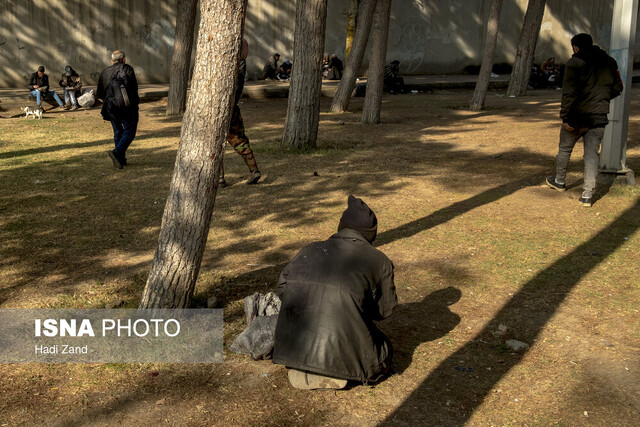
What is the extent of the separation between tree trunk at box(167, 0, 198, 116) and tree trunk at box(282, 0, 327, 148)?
456 centimetres

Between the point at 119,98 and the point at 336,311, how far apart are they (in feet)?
23.8

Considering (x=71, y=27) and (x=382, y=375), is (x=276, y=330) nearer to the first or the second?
(x=382, y=375)

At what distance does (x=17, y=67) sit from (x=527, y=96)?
55.1 feet

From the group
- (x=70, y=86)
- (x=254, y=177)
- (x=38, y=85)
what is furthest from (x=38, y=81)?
(x=254, y=177)

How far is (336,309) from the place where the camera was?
4.14 meters

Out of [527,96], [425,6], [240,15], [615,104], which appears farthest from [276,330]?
[425,6]

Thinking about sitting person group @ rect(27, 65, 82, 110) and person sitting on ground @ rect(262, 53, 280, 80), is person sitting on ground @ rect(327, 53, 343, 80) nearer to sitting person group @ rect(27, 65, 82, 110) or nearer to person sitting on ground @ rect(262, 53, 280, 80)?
person sitting on ground @ rect(262, 53, 280, 80)

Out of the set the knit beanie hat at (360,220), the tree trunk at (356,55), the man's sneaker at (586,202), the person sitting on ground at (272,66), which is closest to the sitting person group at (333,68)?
the person sitting on ground at (272,66)

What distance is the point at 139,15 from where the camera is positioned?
25.2 metres

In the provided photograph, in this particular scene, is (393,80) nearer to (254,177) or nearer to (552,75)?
(552,75)

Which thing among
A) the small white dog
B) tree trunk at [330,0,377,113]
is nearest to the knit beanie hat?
tree trunk at [330,0,377,113]

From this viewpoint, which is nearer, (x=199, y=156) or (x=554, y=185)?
(x=199, y=156)

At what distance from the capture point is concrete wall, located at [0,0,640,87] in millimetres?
23797

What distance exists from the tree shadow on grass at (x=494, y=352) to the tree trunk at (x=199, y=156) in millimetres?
1896
